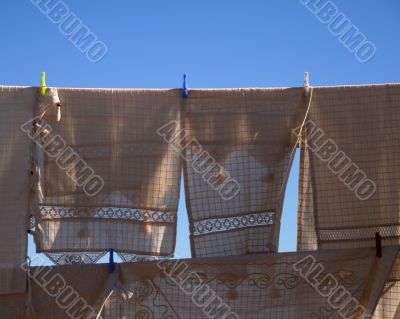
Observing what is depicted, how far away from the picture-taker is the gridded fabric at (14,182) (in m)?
4.16

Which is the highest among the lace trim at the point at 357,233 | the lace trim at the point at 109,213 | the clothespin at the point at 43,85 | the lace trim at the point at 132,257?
the clothespin at the point at 43,85

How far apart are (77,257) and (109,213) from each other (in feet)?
0.80

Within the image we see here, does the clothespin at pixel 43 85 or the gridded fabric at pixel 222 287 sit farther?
the clothespin at pixel 43 85

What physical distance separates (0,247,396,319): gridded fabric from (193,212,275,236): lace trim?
0.48 ft

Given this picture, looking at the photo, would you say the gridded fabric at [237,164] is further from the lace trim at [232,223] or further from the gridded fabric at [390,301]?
the gridded fabric at [390,301]

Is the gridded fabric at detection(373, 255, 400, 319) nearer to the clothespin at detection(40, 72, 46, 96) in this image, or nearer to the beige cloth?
the beige cloth

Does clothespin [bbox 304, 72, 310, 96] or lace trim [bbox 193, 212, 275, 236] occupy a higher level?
clothespin [bbox 304, 72, 310, 96]

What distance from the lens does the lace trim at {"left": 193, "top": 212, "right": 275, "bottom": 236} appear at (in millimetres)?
4238

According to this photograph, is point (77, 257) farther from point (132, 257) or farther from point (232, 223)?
point (232, 223)

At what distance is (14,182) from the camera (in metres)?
4.24

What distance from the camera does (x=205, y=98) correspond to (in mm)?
4352

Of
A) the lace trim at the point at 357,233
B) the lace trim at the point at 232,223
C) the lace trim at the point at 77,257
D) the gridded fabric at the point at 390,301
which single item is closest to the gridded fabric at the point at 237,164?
the lace trim at the point at 232,223

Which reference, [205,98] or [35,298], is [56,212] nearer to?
[35,298]

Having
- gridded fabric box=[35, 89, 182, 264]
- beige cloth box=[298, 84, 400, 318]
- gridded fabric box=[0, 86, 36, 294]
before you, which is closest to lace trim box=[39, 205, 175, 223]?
gridded fabric box=[35, 89, 182, 264]
